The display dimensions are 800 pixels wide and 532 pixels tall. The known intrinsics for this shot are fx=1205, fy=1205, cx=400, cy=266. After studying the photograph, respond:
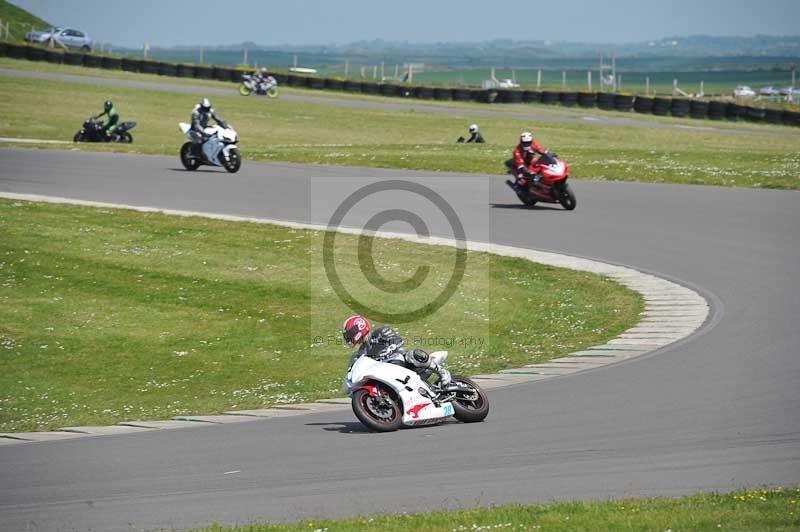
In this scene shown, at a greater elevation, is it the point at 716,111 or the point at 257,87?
the point at 716,111

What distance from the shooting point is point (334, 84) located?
72000mm

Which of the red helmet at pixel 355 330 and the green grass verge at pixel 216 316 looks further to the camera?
the green grass verge at pixel 216 316

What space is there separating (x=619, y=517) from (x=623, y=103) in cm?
5564

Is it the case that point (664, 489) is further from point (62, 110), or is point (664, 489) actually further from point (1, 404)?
point (62, 110)

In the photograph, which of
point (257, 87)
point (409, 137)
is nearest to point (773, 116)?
point (409, 137)

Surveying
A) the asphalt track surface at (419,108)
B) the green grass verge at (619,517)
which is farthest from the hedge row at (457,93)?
the green grass verge at (619,517)

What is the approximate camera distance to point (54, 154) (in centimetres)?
3544

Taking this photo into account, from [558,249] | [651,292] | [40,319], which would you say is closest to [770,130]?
[558,249]

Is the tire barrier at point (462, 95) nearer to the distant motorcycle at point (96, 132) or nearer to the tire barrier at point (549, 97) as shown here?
the tire barrier at point (549, 97)

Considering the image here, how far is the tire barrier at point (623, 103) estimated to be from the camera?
201 ft

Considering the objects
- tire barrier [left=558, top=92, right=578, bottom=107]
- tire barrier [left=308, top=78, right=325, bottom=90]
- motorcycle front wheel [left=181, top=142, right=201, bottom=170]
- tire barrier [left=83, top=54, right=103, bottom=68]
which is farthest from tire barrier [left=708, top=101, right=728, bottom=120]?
tire barrier [left=83, top=54, right=103, bottom=68]

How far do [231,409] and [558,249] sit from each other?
973 cm

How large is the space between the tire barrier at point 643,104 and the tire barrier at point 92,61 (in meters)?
33.4

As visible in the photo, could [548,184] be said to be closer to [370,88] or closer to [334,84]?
[370,88]
